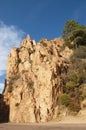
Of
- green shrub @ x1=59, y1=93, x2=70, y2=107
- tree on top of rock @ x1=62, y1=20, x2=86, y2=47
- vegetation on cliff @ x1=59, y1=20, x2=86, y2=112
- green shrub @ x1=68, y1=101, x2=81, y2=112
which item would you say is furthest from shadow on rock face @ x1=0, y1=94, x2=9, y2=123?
green shrub @ x1=68, y1=101, x2=81, y2=112

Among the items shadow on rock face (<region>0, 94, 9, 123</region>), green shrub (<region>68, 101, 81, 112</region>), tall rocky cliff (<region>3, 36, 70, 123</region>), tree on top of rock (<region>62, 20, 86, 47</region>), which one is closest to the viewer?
green shrub (<region>68, 101, 81, 112</region>)

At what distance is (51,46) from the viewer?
79125 millimetres

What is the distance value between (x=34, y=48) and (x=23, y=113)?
2284 centimetres

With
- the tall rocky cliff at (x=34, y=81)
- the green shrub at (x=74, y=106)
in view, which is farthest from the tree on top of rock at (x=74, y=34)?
the green shrub at (x=74, y=106)

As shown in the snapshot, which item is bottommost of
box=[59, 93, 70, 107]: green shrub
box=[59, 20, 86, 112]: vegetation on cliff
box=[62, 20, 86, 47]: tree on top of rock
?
box=[59, 93, 70, 107]: green shrub

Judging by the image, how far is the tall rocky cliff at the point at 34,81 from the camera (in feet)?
198

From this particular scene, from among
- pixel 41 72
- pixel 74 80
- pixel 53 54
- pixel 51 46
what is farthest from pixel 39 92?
pixel 51 46

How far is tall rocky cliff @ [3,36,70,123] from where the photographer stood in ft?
198

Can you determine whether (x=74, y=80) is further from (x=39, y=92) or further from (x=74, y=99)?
(x=39, y=92)

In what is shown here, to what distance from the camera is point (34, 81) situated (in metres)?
66.8

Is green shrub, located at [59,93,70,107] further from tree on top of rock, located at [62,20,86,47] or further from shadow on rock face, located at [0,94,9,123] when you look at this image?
shadow on rock face, located at [0,94,9,123]

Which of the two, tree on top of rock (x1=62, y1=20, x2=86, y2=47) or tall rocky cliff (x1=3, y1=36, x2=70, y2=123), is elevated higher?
tree on top of rock (x1=62, y1=20, x2=86, y2=47)

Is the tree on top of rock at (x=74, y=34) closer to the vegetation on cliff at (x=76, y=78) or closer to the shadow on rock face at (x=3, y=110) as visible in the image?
the vegetation on cliff at (x=76, y=78)

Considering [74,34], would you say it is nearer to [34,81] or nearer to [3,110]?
[34,81]
